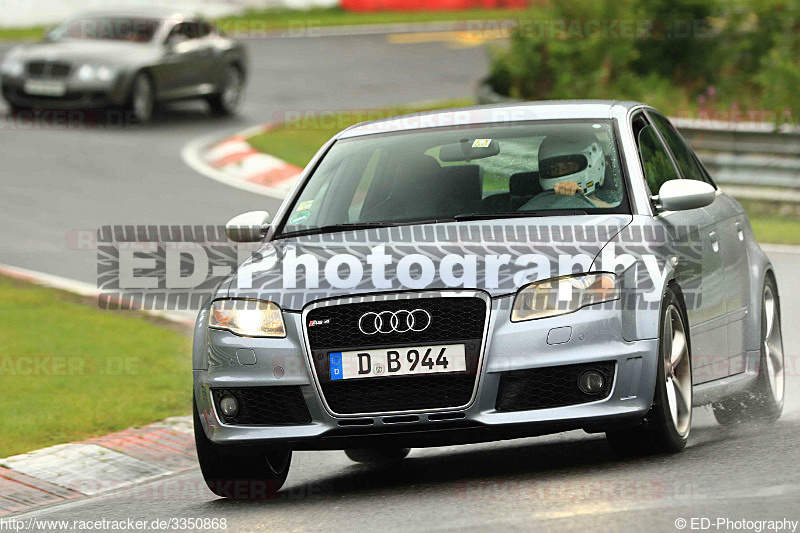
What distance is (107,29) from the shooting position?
74.6 feet

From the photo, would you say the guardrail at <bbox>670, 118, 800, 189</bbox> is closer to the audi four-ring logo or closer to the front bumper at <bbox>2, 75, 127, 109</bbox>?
the front bumper at <bbox>2, 75, 127, 109</bbox>

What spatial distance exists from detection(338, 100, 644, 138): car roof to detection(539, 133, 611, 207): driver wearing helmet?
21 centimetres

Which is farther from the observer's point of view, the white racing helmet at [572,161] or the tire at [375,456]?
the tire at [375,456]

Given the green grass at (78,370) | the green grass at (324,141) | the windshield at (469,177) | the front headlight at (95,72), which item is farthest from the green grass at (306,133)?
the windshield at (469,177)

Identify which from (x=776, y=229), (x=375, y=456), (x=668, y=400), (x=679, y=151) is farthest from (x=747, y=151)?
(x=668, y=400)

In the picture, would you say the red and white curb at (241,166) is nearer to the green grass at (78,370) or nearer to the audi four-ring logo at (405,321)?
the green grass at (78,370)

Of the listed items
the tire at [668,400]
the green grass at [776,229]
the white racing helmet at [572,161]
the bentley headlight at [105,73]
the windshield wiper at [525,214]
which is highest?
the white racing helmet at [572,161]

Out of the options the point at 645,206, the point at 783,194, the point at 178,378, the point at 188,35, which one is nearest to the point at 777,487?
the point at 645,206

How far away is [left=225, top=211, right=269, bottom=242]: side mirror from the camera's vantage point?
7625mm

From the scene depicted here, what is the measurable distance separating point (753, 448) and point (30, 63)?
16.4m

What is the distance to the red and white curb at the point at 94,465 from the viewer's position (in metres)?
7.49

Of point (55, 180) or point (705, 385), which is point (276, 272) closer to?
point (705, 385)

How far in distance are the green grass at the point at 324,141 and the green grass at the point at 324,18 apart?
11203 millimetres

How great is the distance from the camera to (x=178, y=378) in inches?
393
